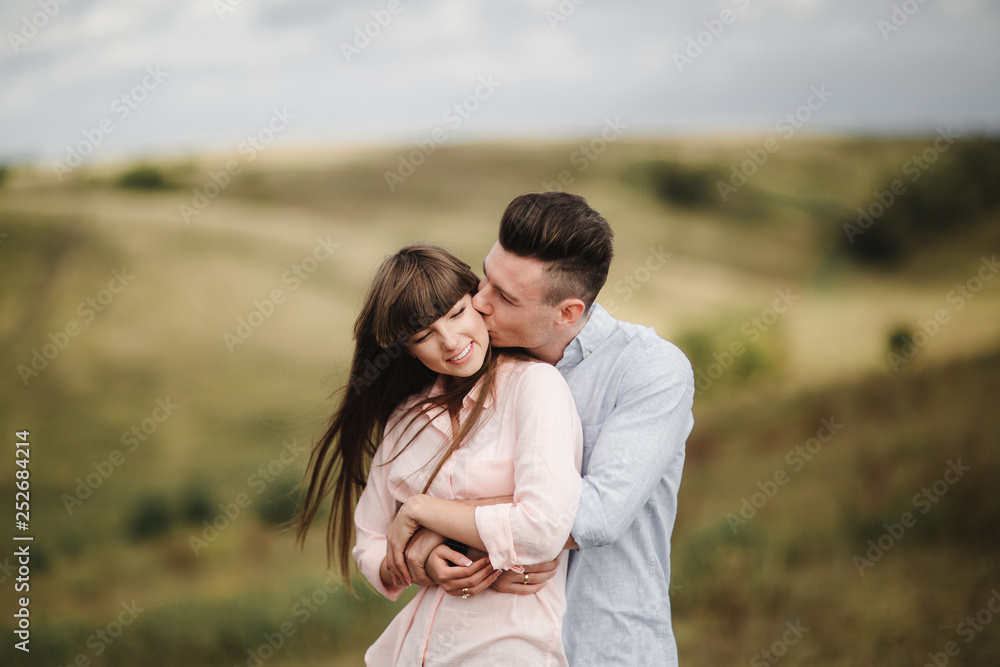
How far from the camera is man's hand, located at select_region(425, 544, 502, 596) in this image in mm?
2049

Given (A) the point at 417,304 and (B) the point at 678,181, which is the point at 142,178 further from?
(A) the point at 417,304

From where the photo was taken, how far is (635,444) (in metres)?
2.13

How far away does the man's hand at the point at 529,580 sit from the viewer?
2.06 metres

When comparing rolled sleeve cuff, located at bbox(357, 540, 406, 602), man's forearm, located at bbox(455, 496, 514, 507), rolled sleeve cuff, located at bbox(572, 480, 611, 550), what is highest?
man's forearm, located at bbox(455, 496, 514, 507)

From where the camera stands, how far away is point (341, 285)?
913cm

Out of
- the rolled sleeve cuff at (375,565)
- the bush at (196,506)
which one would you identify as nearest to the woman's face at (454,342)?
the rolled sleeve cuff at (375,565)

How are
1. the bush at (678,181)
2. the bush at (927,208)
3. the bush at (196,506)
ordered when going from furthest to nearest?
the bush at (678,181)
the bush at (927,208)
the bush at (196,506)

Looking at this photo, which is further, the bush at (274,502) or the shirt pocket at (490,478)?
the bush at (274,502)

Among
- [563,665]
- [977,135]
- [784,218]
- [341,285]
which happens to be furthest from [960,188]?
[563,665]

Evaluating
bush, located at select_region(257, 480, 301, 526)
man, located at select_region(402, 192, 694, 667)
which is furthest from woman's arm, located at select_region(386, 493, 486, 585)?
bush, located at select_region(257, 480, 301, 526)

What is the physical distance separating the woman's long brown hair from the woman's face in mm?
25

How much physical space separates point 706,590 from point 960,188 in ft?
19.9

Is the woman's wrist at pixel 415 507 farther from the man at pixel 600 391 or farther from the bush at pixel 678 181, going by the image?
the bush at pixel 678 181

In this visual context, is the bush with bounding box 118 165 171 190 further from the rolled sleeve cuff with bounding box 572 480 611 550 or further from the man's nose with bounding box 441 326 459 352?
the rolled sleeve cuff with bounding box 572 480 611 550
